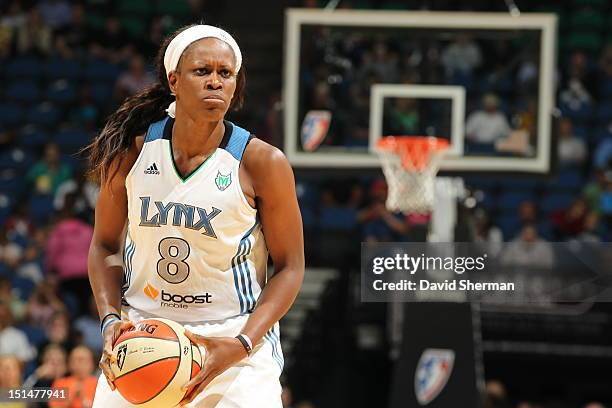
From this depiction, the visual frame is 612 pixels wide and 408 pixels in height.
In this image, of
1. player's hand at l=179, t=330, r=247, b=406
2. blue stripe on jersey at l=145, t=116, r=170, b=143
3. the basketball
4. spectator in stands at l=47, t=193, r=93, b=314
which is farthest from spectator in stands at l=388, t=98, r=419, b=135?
the basketball

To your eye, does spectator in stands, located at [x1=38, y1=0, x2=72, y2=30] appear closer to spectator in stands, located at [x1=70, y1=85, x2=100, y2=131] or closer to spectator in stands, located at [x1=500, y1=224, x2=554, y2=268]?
spectator in stands, located at [x1=70, y1=85, x2=100, y2=131]

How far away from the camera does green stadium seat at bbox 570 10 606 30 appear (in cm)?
1366

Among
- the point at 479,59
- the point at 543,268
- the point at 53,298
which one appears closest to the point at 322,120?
the point at 479,59

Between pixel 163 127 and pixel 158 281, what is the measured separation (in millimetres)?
499

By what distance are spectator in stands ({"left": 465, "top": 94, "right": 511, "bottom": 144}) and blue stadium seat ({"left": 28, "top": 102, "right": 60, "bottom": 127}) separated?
6056mm

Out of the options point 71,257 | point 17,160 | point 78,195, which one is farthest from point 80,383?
point 17,160

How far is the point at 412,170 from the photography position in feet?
27.3

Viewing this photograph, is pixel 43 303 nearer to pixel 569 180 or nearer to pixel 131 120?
pixel 569 180

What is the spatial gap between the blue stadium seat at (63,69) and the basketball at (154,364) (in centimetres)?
1094

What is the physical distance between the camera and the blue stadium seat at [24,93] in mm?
13602

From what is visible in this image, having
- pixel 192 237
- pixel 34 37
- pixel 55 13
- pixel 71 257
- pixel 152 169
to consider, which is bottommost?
pixel 71 257

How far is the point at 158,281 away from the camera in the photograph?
3434 millimetres

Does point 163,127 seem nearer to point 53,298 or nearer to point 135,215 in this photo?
point 135,215

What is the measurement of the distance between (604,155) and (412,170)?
13.4ft
